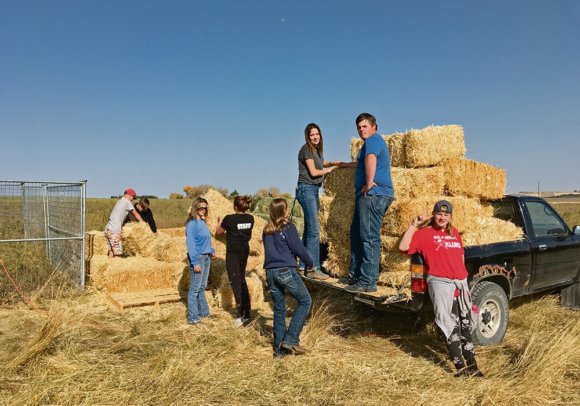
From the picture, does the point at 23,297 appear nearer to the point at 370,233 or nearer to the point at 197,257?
the point at 197,257

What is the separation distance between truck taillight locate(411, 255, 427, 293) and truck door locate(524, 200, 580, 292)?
2.25 metres

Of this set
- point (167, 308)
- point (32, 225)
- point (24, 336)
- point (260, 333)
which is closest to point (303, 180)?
point (260, 333)

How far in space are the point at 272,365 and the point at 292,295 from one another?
2.57 ft

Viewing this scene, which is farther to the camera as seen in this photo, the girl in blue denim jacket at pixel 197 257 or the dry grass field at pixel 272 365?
the girl in blue denim jacket at pixel 197 257

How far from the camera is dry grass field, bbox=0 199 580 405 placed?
397 cm

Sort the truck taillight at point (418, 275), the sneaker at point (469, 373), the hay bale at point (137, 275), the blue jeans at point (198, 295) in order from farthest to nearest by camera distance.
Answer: the hay bale at point (137, 275) → the blue jeans at point (198, 295) → the truck taillight at point (418, 275) → the sneaker at point (469, 373)

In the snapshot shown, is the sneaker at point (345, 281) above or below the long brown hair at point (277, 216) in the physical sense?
below

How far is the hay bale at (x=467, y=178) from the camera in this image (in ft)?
20.8

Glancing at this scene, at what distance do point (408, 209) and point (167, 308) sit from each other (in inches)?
175

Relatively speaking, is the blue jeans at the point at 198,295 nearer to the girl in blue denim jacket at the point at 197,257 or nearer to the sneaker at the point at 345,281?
the girl in blue denim jacket at the point at 197,257

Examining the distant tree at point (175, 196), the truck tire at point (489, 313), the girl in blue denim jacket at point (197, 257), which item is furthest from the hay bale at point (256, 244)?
the distant tree at point (175, 196)

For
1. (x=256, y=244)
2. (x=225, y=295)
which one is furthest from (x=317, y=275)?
(x=256, y=244)

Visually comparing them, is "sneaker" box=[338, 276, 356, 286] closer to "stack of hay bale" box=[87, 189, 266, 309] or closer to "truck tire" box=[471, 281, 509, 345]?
"truck tire" box=[471, 281, 509, 345]

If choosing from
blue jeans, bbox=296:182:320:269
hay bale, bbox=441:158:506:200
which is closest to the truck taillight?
blue jeans, bbox=296:182:320:269
